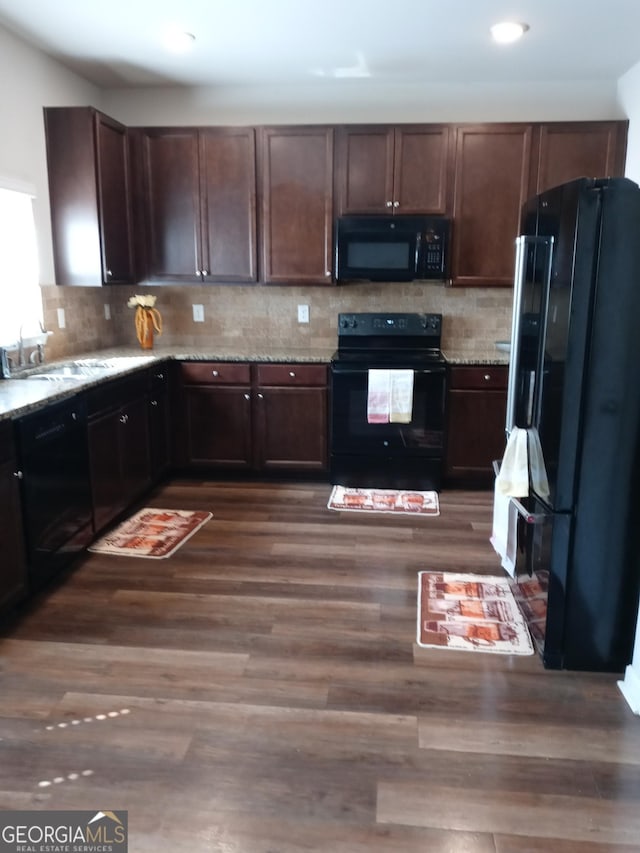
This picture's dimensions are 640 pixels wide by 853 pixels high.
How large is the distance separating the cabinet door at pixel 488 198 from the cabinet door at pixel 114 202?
213 cm

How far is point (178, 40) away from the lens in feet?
11.5

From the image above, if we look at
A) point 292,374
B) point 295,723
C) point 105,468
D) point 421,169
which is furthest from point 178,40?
point 295,723

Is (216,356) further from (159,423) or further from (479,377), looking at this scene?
(479,377)

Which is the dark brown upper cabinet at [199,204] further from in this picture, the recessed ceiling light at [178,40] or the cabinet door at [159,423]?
the cabinet door at [159,423]

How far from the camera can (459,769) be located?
1.82 metres

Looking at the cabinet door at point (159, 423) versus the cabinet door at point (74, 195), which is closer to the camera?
the cabinet door at point (74, 195)

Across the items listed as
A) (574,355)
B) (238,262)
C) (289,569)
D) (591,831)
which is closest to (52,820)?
(591,831)

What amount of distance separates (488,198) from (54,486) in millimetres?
3108

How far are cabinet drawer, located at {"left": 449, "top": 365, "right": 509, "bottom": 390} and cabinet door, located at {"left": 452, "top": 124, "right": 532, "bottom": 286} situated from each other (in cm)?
61

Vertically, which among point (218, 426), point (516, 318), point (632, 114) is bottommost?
point (218, 426)

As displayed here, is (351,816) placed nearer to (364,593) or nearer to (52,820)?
(52,820)

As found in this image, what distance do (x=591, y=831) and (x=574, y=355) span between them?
4.40 feet

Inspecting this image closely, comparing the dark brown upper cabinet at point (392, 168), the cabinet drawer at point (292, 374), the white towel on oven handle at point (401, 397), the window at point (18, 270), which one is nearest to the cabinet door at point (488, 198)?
the dark brown upper cabinet at point (392, 168)

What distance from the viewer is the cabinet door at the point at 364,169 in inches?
161
